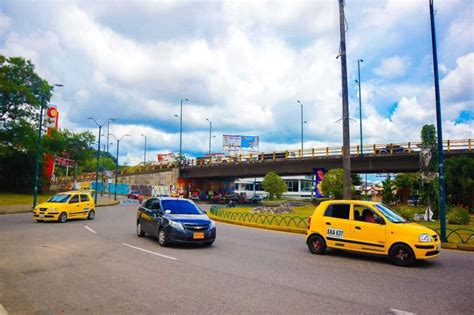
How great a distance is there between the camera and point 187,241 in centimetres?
1107

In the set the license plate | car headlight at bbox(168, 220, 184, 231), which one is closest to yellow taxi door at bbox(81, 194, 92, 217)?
car headlight at bbox(168, 220, 184, 231)

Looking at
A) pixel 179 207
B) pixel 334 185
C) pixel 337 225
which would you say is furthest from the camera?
pixel 334 185

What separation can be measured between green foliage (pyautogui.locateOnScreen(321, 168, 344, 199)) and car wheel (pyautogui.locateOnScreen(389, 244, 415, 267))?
27434 mm

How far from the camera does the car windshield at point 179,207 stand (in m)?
12.4

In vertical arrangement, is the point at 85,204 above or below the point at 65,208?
above

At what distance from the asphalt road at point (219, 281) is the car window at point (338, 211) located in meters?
1.19

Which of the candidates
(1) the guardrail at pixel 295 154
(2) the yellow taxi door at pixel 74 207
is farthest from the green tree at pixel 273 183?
(2) the yellow taxi door at pixel 74 207

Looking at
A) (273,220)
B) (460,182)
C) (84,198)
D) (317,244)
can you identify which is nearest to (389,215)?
(317,244)

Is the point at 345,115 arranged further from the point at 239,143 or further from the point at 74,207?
the point at 239,143

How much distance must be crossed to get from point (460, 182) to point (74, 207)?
26.8 meters

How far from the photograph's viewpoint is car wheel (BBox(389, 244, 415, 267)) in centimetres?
929

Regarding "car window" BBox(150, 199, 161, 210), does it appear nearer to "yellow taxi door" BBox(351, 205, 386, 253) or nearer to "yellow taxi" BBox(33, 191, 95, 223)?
"yellow taxi door" BBox(351, 205, 386, 253)

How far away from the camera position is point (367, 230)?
10.0 meters

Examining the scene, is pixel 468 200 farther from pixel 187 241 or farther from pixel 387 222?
pixel 187 241
